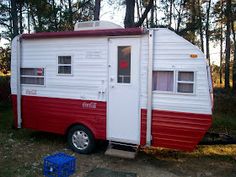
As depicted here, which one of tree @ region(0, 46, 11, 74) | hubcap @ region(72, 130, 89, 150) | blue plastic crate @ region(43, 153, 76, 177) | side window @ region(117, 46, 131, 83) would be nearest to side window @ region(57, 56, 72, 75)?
side window @ region(117, 46, 131, 83)

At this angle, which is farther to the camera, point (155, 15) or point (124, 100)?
point (155, 15)

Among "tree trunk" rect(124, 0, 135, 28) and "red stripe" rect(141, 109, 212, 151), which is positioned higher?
"tree trunk" rect(124, 0, 135, 28)

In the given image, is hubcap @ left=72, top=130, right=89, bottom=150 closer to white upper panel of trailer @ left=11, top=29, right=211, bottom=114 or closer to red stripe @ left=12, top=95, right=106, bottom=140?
red stripe @ left=12, top=95, right=106, bottom=140

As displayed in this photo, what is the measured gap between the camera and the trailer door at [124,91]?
5.67m

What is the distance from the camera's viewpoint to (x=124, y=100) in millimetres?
5773

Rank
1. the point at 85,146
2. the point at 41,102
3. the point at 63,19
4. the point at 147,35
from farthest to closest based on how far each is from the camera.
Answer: the point at 63,19
the point at 41,102
the point at 85,146
the point at 147,35

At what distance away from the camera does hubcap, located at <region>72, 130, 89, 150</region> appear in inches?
248

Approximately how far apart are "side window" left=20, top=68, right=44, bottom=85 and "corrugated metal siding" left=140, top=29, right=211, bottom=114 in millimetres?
2587

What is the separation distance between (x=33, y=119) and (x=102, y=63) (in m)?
2.36

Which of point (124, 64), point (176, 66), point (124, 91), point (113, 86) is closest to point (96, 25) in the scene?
point (124, 64)

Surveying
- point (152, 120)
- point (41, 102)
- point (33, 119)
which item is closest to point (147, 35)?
point (152, 120)

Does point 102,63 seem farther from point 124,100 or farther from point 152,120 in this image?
point 152,120

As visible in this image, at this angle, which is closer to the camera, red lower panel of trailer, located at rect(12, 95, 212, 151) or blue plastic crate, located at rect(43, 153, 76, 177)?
blue plastic crate, located at rect(43, 153, 76, 177)

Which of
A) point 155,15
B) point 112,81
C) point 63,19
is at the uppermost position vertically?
point 155,15
